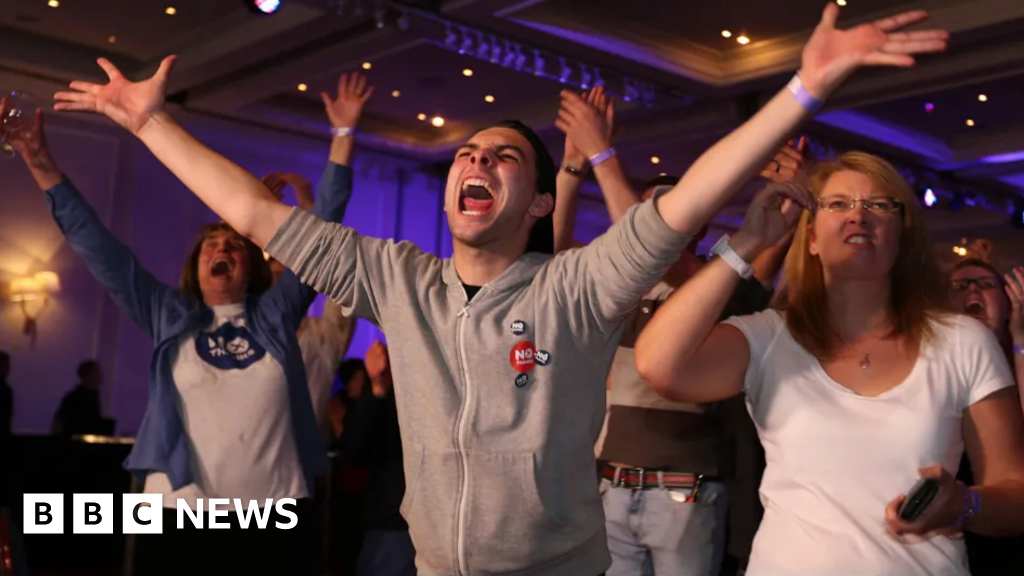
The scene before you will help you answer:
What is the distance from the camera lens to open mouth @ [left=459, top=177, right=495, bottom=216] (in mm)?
1976

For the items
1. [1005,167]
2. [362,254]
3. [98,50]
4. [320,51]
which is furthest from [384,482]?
[1005,167]

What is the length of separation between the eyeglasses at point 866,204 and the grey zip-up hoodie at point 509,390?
506 millimetres

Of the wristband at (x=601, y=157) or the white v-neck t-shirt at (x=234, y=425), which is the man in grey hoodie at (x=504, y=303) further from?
the white v-neck t-shirt at (x=234, y=425)

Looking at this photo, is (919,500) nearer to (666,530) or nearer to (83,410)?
(666,530)

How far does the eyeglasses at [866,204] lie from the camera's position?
2051 mm

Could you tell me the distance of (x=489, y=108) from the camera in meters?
10.6

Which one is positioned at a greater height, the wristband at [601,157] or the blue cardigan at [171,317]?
the wristband at [601,157]

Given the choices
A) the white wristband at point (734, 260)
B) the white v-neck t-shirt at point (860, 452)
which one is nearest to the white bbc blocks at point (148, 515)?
the white v-neck t-shirt at point (860, 452)

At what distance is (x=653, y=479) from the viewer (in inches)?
121

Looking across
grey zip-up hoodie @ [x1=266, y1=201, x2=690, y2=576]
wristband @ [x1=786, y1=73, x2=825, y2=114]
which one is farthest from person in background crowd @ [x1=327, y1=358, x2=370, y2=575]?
wristband @ [x1=786, y1=73, x2=825, y2=114]

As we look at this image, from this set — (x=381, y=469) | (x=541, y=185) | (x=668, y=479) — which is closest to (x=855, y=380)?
(x=541, y=185)

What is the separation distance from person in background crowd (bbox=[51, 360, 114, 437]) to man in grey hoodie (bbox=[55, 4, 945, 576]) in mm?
7755

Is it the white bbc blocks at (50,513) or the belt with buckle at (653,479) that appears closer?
the belt with buckle at (653,479)

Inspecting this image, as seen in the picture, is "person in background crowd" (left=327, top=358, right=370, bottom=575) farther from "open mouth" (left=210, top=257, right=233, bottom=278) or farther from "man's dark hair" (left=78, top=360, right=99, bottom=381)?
"open mouth" (left=210, top=257, right=233, bottom=278)
